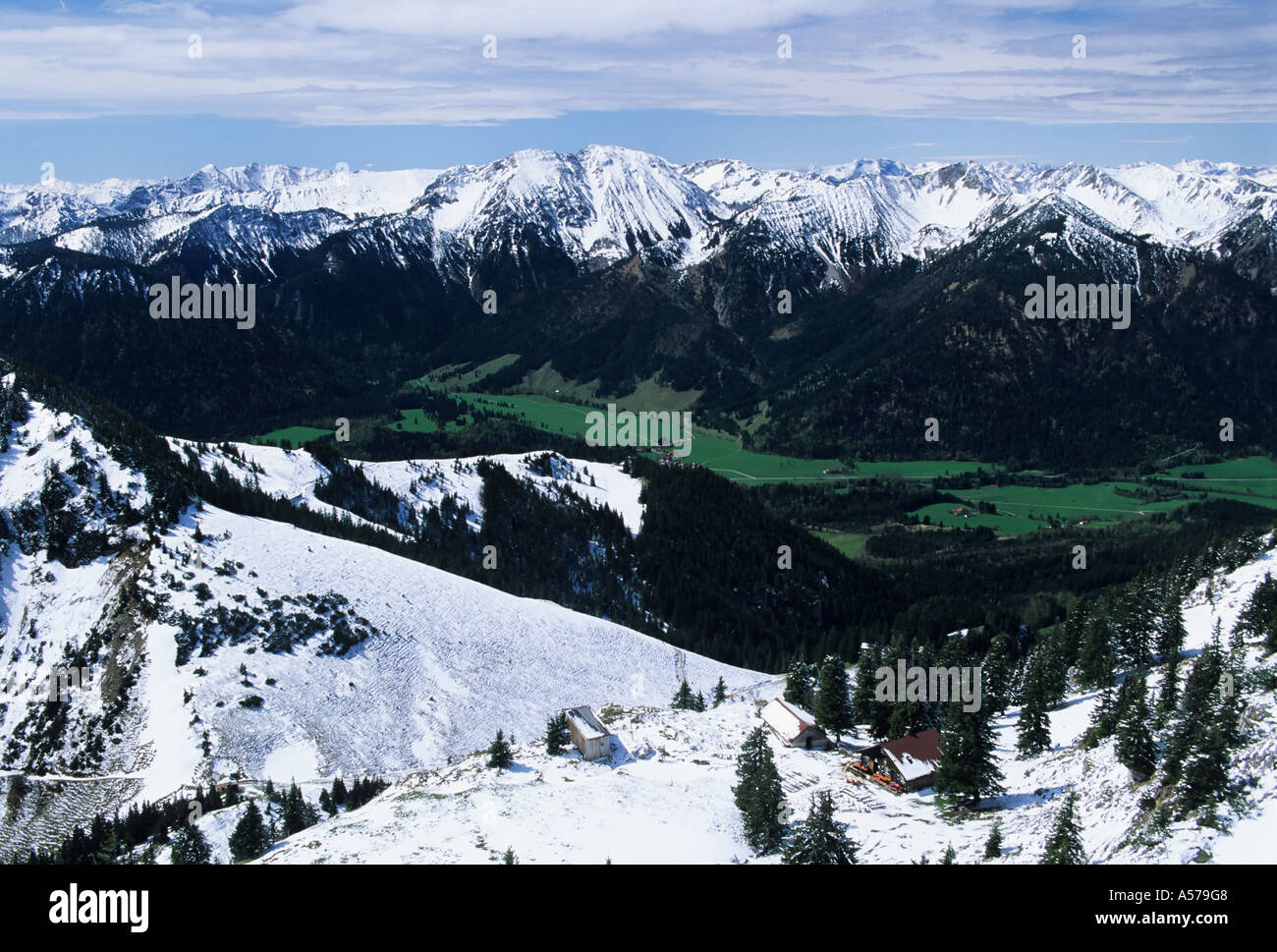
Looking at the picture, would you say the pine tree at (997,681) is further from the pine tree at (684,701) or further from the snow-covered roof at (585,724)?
the snow-covered roof at (585,724)

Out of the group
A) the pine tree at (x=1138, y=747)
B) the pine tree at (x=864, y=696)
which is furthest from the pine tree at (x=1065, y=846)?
the pine tree at (x=864, y=696)

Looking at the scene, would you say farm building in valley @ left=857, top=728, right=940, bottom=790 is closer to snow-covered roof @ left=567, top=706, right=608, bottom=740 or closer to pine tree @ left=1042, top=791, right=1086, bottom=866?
pine tree @ left=1042, top=791, right=1086, bottom=866

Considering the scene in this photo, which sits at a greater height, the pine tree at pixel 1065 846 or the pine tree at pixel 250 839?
the pine tree at pixel 1065 846

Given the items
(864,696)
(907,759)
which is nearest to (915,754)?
(907,759)

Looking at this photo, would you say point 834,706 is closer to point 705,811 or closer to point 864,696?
point 864,696

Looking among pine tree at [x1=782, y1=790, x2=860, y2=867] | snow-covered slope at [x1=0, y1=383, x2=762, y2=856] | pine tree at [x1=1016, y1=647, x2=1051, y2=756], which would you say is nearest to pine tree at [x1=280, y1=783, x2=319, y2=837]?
snow-covered slope at [x1=0, y1=383, x2=762, y2=856]

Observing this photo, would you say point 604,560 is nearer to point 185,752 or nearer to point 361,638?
point 361,638
